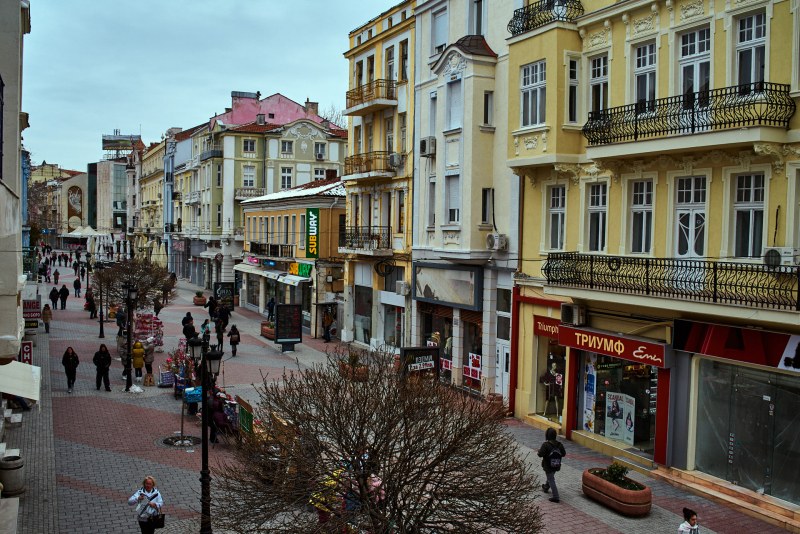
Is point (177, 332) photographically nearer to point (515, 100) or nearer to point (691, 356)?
point (515, 100)

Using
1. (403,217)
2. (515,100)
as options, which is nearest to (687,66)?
(515,100)

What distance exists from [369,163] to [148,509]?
2165 cm

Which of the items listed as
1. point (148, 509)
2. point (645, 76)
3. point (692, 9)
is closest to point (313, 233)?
point (645, 76)

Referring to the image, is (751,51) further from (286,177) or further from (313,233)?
(286,177)

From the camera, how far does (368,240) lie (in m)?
32.6

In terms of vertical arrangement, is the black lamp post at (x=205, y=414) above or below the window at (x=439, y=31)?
below

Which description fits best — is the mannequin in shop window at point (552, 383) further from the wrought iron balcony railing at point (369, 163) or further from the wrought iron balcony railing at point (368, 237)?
the wrought iron balcony railing at point (369, 163)

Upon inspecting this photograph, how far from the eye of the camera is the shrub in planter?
1459 cm

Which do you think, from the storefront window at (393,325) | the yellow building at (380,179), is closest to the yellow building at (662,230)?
the yellow building at (380,179)

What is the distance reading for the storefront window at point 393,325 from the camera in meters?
31.3

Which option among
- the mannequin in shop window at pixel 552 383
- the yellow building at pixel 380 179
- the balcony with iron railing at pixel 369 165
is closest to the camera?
the mannequin in shop window at pixel 552 383

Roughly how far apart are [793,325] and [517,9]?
40.8 feet

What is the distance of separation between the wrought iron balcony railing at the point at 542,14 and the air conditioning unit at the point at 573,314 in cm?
756

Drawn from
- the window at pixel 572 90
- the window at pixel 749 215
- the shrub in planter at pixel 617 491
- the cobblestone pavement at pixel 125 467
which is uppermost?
the window at pixel 572 90
